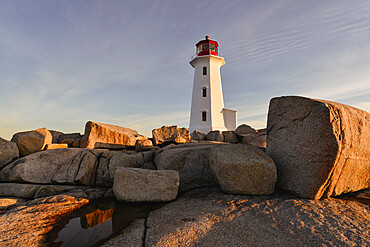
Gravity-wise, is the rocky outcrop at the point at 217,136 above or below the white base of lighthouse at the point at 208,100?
below

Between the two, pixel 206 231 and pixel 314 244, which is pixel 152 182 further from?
pixel 314 244

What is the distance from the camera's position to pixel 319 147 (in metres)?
3.77

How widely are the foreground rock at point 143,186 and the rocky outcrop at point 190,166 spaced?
817mm

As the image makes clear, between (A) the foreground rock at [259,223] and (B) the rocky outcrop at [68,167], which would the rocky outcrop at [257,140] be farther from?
(B) the rocky outcrop at [68,167]

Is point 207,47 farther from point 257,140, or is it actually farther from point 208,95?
point 257,140

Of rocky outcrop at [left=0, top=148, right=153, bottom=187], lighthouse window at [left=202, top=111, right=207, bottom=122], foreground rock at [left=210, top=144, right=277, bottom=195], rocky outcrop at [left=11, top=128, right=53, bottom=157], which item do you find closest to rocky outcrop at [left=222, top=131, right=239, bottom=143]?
lighthouse window at [left=202, top=111, right=207, bottom=122]

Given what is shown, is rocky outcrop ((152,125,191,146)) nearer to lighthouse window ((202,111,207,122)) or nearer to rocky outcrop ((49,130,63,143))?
rocky outcrop ((49,130,63,143))

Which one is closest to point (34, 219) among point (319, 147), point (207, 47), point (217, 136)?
point (319, 147)

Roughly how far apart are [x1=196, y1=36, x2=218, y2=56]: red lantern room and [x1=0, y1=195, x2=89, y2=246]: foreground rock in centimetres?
2015

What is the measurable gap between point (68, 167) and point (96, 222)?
2750mm

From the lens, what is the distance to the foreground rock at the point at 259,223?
258 cm

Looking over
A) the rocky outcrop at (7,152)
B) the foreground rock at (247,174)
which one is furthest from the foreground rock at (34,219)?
the foreground rock at (247,174)

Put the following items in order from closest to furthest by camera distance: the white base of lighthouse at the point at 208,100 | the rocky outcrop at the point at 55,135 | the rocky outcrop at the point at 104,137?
the rocky outcrop at the point at 104,137, the rocky outcrop at the point at 55,135, the white base of lighthouse at the point at 208,100

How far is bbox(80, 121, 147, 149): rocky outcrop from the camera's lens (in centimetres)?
739
